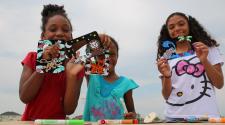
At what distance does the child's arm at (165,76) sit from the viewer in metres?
2.35

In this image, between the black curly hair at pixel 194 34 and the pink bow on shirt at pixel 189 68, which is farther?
the black curly hair at pixel 194 34

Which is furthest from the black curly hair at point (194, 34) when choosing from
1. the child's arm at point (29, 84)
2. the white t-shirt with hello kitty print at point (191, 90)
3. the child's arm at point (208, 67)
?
the child's arm at point (29, 84)

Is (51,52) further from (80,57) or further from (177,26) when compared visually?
(177,26)

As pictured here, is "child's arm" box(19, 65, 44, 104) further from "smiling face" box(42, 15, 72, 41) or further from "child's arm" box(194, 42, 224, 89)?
"child's arm" box(194, 42, 224, 89)

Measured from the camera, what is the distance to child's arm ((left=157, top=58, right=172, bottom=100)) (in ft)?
7.72

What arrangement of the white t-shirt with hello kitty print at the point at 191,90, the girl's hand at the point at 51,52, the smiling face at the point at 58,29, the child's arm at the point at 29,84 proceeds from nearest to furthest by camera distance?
the girl's hand at the point at 51,52 < the child's arm at the point at 29,84 < the smiling face at the point at 58,29 < the white t-shirt with hello kitty print at the point at 191,90

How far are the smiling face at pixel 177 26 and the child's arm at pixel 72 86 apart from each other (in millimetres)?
852

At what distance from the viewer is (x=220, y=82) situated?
238 cm

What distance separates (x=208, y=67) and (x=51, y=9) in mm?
1170

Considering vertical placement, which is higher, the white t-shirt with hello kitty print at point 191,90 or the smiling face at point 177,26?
the smiling face at point 177,26

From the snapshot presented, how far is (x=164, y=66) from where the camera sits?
2.35 m

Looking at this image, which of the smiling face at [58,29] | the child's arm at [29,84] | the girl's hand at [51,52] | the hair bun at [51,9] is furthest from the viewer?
the hair bun at [51,9]

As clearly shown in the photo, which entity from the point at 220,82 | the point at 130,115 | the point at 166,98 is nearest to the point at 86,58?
the point at 130,115

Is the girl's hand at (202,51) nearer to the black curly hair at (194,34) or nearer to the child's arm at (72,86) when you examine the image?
the black curly hair at (194,34)
